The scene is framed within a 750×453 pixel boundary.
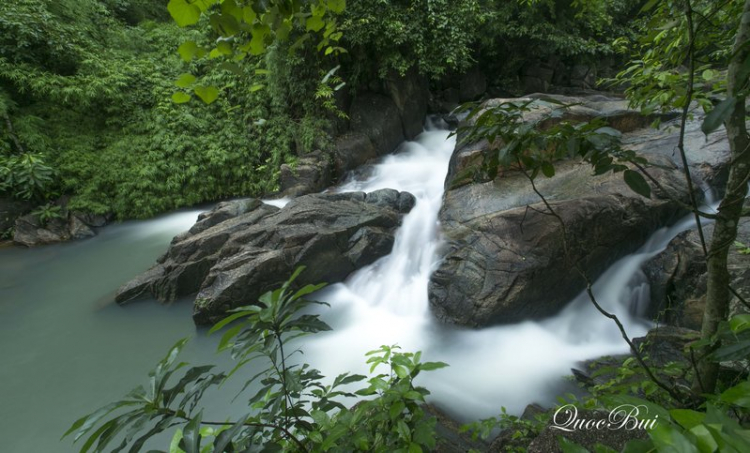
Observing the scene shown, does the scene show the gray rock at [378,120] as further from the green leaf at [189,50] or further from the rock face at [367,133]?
the green leaf at [189,50]

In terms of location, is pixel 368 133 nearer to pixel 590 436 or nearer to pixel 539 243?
pixel 539 243

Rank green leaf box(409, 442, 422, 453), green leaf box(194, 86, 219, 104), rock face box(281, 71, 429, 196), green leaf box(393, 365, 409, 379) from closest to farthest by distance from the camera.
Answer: green leaf box(194, 86, 219, 104) < green leaf box(409, 442, 422, 453) < green leaf box(393, 365, 409, 379) < rock face box(281, 71, 429, 196)

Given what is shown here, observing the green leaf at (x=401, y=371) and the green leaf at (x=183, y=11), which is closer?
the green leaf at (x=183, y=11)

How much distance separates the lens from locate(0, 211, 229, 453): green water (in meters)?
3.84

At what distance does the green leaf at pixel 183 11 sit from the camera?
31.5 inches

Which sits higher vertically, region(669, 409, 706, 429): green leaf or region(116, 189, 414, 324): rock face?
region(669, 409, 706, 429): green leaf

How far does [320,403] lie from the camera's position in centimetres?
149

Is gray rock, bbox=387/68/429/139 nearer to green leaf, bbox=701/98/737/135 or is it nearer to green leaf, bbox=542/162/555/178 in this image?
green leaf, bbox=542/162/555/178

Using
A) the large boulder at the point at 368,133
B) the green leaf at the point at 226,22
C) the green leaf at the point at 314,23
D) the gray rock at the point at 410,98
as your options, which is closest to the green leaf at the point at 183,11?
the green leaf at the point at 226,22

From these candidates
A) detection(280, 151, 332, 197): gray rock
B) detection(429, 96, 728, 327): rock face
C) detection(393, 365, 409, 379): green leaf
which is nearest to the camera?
detection(393, 365, 409, 379): green leaf

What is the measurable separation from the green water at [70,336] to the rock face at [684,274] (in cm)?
556

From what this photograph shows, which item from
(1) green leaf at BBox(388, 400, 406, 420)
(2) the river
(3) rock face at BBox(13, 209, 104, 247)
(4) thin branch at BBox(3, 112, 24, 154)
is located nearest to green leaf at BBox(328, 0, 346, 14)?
(1) green leaf at BBox(388, 400, 406, 420)

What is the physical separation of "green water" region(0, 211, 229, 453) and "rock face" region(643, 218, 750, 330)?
5555 millimetres

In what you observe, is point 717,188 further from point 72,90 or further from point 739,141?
point 72,90
